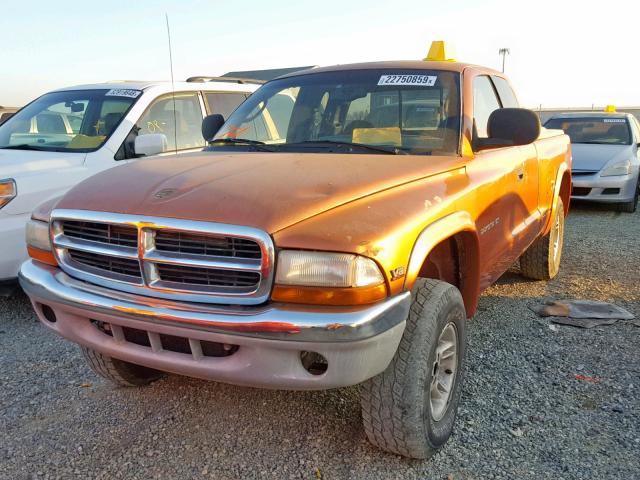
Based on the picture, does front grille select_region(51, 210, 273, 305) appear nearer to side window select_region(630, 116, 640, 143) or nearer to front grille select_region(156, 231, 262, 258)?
front grille select_region(156, 231, 262, 258)

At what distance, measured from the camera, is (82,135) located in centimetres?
504

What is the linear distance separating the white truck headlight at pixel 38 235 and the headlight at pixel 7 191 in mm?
1621

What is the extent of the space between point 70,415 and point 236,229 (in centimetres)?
163

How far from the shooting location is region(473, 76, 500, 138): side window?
3404mm

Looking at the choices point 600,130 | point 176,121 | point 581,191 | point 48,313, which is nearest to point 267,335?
point 48,313

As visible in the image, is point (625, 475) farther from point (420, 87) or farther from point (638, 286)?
point (638, 286)

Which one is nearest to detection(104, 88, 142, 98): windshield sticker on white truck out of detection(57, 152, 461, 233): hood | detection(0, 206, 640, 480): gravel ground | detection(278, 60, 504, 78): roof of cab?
detection(278, 60, 504, 78): roof of cab

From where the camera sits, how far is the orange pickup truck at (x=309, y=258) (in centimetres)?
202

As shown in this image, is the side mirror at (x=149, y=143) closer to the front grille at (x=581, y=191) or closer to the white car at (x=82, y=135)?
the white car at (x=82, y=135)

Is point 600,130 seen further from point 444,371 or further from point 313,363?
point 313,363

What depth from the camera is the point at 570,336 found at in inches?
153

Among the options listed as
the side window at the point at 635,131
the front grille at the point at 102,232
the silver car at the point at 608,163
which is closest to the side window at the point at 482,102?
the front grille at the point at 102,232

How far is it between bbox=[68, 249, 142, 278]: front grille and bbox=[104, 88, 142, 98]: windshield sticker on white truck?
3045 mm

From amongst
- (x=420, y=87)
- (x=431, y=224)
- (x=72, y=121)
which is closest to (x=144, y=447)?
(x=431, y=224)
